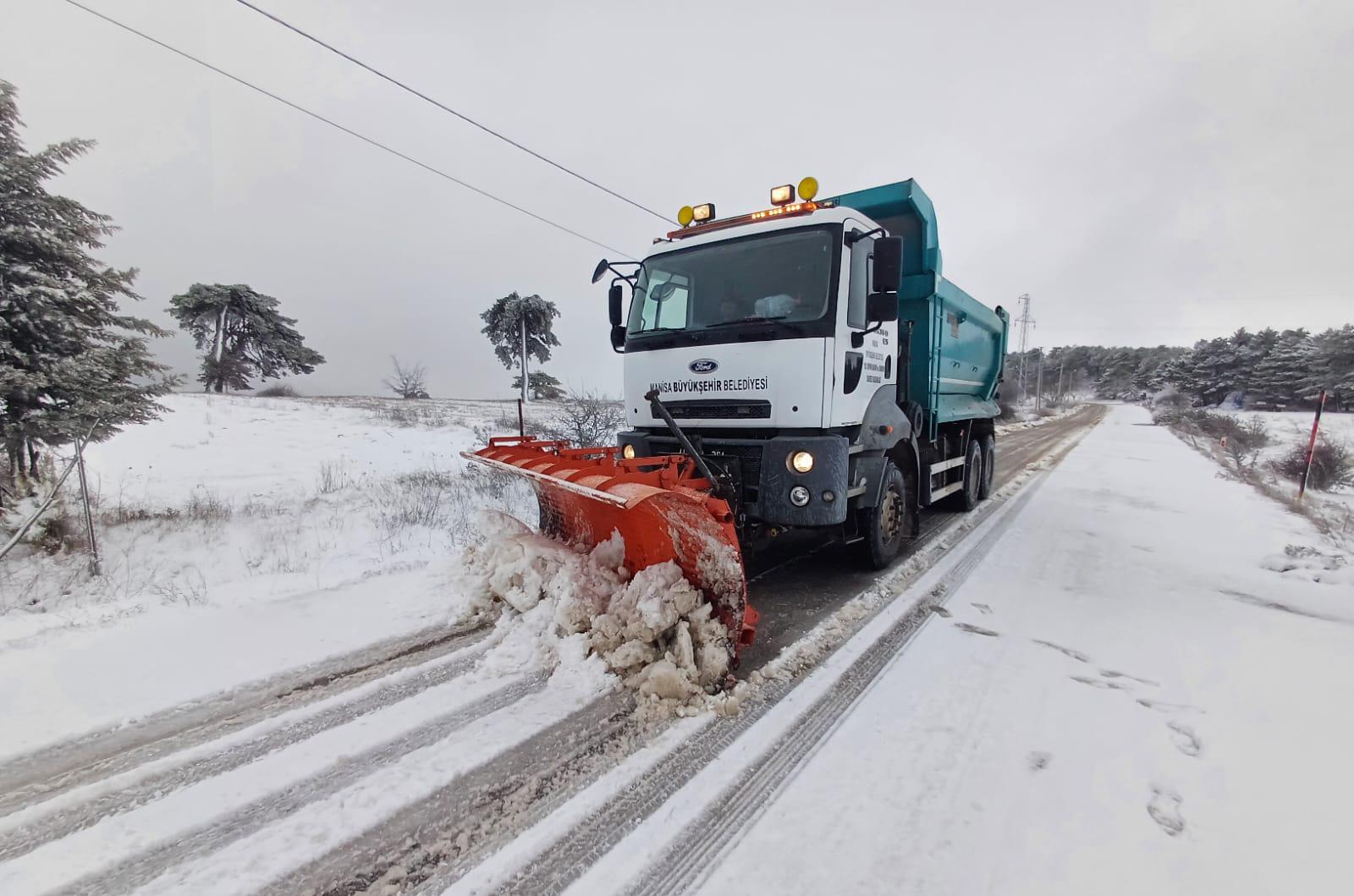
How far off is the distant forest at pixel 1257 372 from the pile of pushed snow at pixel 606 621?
20.8 meters

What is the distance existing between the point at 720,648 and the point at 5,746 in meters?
3.20

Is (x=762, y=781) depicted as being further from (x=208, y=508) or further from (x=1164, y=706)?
(x=208, y=508)

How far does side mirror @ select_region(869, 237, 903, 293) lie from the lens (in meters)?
4.02

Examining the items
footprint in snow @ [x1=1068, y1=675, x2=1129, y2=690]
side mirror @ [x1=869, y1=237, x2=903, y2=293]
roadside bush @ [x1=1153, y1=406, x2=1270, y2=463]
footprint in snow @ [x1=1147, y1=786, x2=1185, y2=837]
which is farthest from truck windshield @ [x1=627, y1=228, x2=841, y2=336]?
roadside bush @ [x1=1153, y1=406, x2=1270, y2=463]

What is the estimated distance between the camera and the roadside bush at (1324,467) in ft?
39.1

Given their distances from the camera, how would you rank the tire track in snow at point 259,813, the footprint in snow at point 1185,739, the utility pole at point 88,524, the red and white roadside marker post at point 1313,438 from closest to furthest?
1. the tire track in snow at point 259,813
2. the footprint in snow at point 1185,739
3. the utility pole at point 88,524
4. the red and white roadside marker post at point 1313,438

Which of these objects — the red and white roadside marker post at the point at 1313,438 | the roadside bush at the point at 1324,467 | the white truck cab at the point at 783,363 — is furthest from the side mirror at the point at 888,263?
the roadside bush at the point at 1324,467

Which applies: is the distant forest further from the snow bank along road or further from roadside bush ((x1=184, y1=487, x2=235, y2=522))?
roadside bush ((x1=184, y1=487, x2=235, y2=522))

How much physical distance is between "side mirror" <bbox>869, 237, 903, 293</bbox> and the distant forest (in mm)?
18840

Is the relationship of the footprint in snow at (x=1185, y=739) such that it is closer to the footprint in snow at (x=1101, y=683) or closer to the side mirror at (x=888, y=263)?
the footprint in snow at (x=1101, y=683)

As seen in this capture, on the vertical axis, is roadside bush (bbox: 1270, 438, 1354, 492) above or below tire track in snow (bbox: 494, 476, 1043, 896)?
above

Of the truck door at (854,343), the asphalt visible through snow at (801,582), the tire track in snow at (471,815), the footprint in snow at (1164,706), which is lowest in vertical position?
the tire track in snow at (471,815)

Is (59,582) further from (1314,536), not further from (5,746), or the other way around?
(1314,536)

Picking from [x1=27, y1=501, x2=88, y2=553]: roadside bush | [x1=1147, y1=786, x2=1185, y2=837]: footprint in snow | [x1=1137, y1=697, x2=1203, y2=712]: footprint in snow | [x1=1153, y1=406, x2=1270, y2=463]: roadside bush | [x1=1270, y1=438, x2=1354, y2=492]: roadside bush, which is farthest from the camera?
[x1=1153, y1=406, x2=1270, y2=463]: roadside bush
